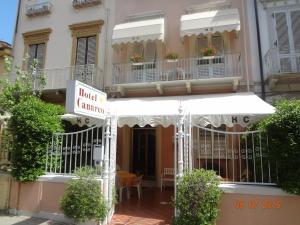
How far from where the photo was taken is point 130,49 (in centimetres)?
1580

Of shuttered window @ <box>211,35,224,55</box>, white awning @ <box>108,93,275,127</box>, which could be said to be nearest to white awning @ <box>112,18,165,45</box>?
shuttered window @ <box>211,35,224,55</box>

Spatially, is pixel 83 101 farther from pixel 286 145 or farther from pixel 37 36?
pixel 37 36

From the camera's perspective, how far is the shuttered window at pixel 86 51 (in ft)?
54.5

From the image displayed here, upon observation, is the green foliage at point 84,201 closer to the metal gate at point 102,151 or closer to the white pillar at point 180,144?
the metal gate at point 102,151

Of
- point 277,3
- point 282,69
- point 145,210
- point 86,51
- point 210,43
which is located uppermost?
point 277,3

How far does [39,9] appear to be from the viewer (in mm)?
18156

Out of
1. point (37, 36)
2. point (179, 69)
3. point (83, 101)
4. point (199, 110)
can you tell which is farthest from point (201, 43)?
point (37, 36)

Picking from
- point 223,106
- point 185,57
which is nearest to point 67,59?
point 185,57

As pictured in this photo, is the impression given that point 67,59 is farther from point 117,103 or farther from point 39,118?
point 39,118

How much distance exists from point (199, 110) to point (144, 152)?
22.1ft

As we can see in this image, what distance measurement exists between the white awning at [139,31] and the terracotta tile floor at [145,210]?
7608mm

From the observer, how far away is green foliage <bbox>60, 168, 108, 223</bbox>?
793 centimetres

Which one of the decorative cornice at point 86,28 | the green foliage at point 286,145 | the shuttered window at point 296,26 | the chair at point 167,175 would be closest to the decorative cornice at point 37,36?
the decorative cornice at point 86,28

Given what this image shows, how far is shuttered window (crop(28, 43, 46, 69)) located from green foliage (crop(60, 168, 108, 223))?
456 inches
